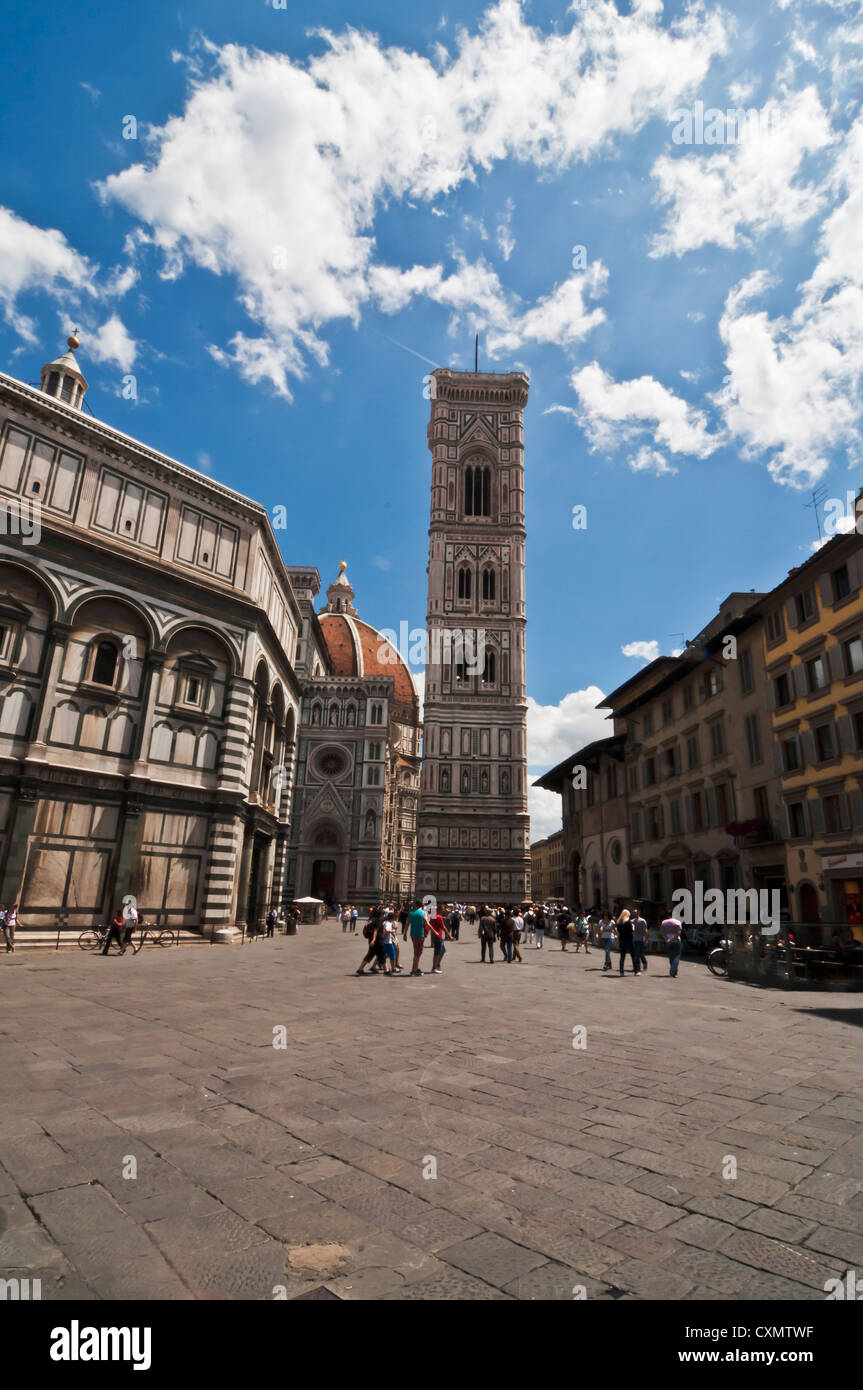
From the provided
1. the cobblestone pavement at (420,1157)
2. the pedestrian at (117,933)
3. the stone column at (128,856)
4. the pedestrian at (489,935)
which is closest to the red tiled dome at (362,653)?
the stone column at (128,856)

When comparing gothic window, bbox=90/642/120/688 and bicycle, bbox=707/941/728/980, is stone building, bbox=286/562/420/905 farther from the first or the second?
bicycle, bbox=707/941/728/980

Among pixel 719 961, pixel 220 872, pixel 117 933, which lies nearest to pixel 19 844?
pixel 117 933

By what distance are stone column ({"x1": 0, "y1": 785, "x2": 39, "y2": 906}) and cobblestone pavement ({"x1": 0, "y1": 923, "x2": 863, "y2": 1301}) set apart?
9.60 meters

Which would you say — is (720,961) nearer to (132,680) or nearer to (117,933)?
(117,933)

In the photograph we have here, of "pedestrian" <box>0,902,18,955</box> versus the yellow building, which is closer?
"pedestrian" <box>0,902,18,955</box>

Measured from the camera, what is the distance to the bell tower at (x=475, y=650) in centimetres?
5900

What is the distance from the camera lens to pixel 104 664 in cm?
1964

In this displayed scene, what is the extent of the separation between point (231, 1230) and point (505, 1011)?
7151 millimetres

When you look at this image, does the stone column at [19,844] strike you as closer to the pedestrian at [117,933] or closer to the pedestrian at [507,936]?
the pedestrian at [117,933]

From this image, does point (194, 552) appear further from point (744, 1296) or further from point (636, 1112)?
point (744, 1296)

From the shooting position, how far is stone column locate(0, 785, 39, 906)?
55.4 ft

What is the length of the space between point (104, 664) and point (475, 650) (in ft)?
154

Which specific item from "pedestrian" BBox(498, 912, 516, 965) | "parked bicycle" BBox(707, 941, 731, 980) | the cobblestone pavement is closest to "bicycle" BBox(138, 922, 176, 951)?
"pedestrian" BBox(498, 912, 516, 965)
